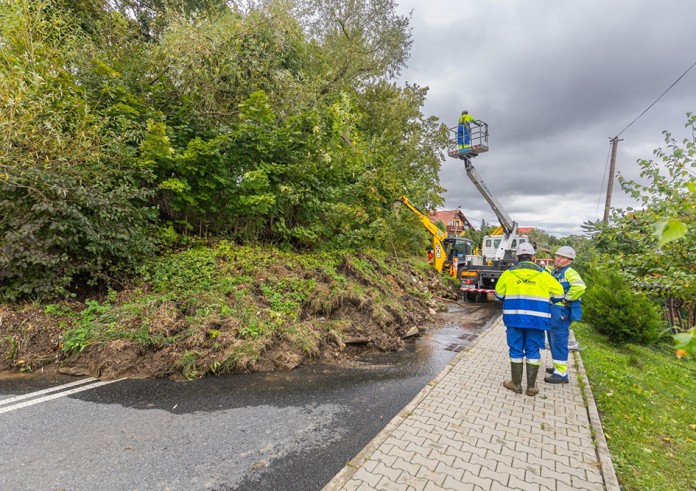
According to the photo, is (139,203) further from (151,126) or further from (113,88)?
(113,88)

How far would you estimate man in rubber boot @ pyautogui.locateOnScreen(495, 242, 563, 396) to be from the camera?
13.8 feet

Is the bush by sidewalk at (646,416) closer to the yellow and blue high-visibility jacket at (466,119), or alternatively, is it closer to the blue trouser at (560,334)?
the blue trouser at (560,334)

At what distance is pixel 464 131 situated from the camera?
44.1 ft

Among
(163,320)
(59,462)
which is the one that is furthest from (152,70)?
(59,462)

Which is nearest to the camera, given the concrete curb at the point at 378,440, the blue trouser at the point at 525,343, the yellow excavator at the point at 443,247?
the concrete curb at the point at 378,440

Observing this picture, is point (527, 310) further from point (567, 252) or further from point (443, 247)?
point (443, 247)

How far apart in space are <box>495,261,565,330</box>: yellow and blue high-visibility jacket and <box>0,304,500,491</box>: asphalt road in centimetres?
159

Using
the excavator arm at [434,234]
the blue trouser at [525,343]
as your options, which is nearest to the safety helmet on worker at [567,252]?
the blue trouser at [525,343]

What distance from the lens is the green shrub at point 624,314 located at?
23.7ft

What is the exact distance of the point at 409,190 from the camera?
12258mm

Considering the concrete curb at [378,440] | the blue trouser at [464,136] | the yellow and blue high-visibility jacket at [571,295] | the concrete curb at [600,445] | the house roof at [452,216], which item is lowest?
the concrete curb at [600,445]

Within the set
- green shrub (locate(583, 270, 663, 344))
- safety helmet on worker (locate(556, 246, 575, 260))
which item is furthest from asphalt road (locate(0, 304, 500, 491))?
green shrub (locate(583, 270, 663, 344))

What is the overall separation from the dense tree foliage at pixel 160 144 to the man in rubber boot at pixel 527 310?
5.02 meters

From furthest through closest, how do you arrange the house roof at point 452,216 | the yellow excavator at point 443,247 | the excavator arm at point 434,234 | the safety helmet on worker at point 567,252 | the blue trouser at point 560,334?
the house roof at point 452,216 < the yellow excavator at point 443,247 < the excavator arm at point 434,234 < the safety helmet on worker at point 567,252 < the blue trouser at point 560,334
